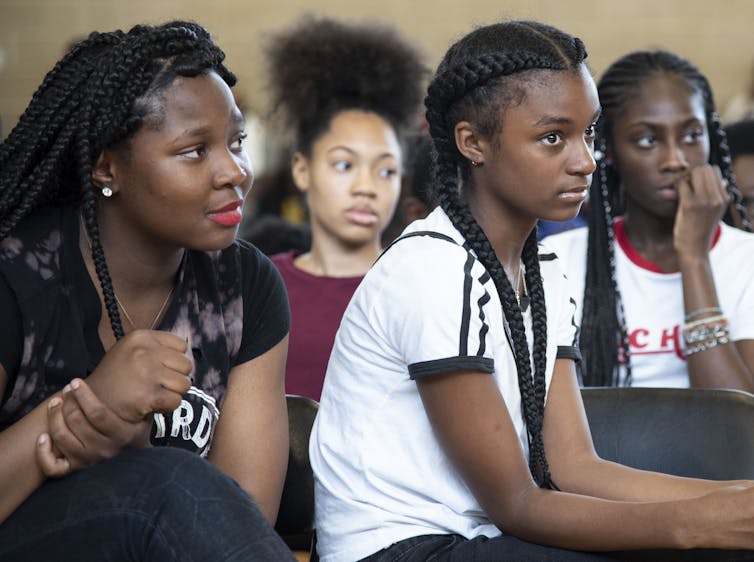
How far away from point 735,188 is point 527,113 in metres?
1.25

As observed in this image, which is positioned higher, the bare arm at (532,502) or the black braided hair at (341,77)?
the black braided hair at (341,77)

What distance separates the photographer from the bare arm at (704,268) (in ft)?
7.73

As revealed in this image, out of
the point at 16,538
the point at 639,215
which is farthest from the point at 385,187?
the point at 16,538

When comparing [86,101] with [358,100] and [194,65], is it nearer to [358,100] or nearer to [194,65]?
[194,65]

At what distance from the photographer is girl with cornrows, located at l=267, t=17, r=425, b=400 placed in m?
2.88

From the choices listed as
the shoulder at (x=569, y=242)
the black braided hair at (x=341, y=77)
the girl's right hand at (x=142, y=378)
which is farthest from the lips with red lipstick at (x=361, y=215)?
the girl's right hand at (x=142, y=378)

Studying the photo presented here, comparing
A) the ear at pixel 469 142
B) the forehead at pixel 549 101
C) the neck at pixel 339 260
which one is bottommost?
the neck at pixel 339 260

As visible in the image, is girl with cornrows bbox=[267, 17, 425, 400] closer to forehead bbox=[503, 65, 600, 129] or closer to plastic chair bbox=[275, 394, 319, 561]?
plastic chair bbox=[275, 394, 319, 561]

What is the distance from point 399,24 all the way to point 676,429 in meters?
4.51

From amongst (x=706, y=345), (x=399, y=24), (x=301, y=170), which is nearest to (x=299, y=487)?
(x=706, y=345)

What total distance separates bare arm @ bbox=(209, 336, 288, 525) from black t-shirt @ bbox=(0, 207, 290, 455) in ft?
0.08

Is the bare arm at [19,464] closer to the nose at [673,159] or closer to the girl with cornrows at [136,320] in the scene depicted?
the girl with cornrows at [136,320]

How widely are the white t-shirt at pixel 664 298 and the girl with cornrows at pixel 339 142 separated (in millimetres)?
602

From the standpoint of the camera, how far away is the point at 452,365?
62.7 inches
